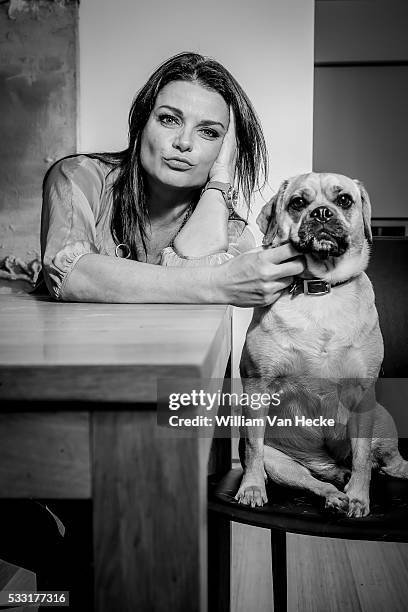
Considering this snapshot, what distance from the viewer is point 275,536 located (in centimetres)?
124

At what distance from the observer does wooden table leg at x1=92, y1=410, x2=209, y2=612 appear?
1.62 ft

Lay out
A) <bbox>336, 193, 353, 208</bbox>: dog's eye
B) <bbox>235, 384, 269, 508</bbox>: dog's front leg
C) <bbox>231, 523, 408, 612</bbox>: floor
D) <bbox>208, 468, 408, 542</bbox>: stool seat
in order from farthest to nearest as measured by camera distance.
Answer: <bbox>231, 523, 408, 612</bbox>: floor → <bbox>336, 193, 353, 208</bbox>: dog's eye → <bbox>235, 384, 269, 508</bbox>: dog's front leg → <bbox>208, 468, 408, 542</bbox>: stool seat

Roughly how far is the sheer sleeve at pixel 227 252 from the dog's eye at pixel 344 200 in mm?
268

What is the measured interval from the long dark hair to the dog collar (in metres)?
0.53

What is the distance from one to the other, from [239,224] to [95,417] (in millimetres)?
1194

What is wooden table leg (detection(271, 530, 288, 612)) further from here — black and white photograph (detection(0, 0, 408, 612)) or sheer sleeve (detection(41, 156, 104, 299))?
sheer sleeve (detection(41, 156, 104, 299))

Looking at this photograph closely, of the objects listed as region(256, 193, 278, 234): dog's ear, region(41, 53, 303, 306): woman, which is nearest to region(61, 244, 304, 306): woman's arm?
region(41, 53, 303, 306): woman

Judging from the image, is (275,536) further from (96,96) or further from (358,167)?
(358,167)

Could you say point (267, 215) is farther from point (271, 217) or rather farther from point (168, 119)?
point (168, 119)

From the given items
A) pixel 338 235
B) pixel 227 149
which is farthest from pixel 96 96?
pixel 338 235

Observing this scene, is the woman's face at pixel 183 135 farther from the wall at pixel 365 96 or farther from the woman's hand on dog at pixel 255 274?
the wall at pixel 365 96

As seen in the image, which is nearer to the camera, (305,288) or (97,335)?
(97,335)

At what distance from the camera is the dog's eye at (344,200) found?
126 cm

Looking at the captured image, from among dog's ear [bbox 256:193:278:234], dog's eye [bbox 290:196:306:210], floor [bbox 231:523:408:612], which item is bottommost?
floor [bbox 231:523:408:612]
